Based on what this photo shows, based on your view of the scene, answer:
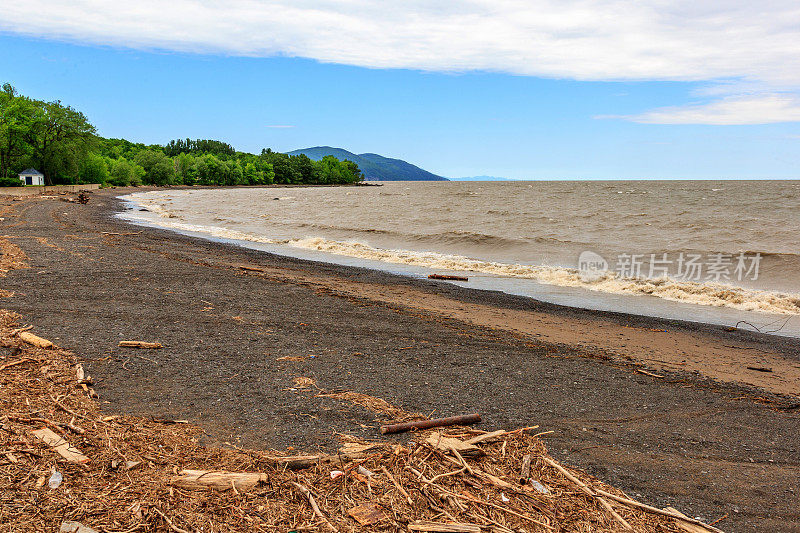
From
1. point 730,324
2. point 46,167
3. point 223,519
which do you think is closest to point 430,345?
point 223,519

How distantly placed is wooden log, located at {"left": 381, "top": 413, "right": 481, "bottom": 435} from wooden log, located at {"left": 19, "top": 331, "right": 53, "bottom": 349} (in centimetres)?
493

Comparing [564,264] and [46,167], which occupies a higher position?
[46,167]

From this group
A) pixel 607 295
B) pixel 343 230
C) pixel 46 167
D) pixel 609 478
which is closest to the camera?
pixel 609 478

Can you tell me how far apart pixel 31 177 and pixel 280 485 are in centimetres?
9205

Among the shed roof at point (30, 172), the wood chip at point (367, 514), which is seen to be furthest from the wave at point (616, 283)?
→ the shed roof at point (30, 172)

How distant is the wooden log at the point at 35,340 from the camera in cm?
691

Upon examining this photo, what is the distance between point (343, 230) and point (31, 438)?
3166cm

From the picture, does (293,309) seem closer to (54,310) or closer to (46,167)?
(54,310)

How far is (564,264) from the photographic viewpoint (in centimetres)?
2214

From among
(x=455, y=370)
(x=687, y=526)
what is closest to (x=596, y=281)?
(x=455, y=370)

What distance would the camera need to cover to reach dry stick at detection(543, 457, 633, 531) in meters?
3.79

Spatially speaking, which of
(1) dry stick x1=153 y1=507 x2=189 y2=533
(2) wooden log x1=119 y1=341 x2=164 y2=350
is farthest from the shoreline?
(1) dry stick x1=153 y1=507 x2=189 y2=533

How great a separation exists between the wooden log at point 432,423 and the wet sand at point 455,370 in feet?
0.72

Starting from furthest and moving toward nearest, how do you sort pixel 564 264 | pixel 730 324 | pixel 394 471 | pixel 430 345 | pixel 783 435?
pixel 564 264 → pixel 730 324 → pixel 430 345 → pixel 783 435 → pixel 394 471
